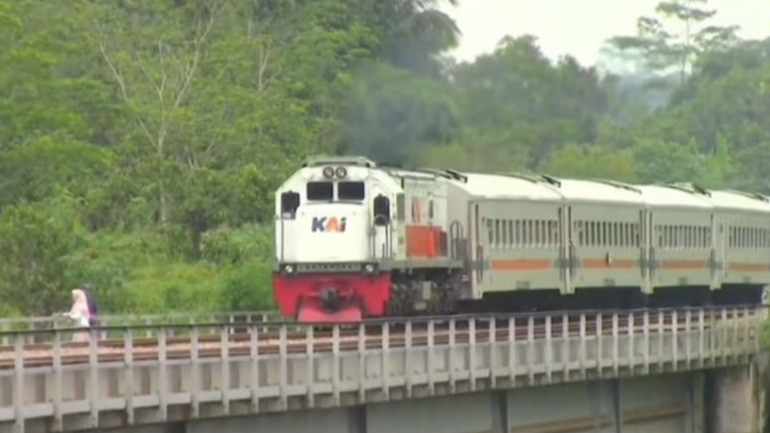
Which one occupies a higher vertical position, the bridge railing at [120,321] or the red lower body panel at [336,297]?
the red lower body panel at [336,297]

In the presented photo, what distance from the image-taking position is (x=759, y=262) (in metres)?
67.6

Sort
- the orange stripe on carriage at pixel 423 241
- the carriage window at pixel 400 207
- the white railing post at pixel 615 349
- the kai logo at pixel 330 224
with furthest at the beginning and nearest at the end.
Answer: the orange stripe on carriage at pixel 423 241 → the white railing post at pixel 615 349 → the carriage window at pixel 400 207 → the kai logo at pixel 330 224

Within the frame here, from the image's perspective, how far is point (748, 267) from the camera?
66.1m

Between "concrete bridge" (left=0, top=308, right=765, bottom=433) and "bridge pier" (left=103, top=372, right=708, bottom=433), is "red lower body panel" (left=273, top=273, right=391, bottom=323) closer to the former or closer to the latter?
"concrete bridge" (left=0, top=308, right=765, bottom=433)

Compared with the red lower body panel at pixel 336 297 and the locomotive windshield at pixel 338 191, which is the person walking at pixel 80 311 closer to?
the red lower body panel at pixel 336 297

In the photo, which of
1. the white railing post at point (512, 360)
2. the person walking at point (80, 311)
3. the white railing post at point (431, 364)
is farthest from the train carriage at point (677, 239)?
the person walking at point (80, 311)

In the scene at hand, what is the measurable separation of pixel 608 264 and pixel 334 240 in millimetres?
11511

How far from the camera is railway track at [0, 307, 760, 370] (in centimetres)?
3325

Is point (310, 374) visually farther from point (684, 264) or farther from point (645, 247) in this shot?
point (684, 264)

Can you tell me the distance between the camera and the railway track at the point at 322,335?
109 feet

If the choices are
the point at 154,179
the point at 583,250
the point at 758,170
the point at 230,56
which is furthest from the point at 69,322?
the point at 758,170

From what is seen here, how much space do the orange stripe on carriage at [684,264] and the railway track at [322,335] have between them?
351 cm

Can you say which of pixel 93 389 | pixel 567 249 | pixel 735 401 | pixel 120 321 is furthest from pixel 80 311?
pixel 735 401

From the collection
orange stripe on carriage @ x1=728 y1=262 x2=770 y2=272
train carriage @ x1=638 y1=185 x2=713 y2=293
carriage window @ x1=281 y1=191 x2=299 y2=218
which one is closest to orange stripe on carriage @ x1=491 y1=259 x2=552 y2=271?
carriage window @ x1=281 y1=191 x2=299 y2=218
